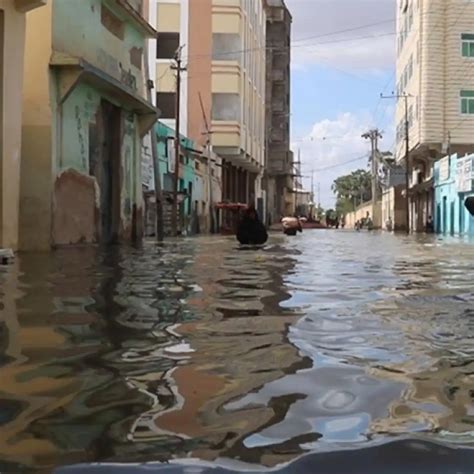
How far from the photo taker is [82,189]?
1738cm

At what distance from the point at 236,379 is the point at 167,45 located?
43632 mm

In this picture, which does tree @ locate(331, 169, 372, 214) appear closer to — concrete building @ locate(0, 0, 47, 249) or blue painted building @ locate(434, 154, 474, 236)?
blue painted building @ locate(434, 154, 474, 236)

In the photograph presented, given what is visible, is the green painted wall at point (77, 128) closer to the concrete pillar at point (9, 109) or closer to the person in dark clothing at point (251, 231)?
the concrete pillar at point (9, 109)

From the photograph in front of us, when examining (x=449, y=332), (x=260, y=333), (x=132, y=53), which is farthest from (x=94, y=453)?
(x=132, y=53)

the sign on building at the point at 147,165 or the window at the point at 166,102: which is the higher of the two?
the window at the point at 166,102

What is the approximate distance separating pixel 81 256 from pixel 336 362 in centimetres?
985

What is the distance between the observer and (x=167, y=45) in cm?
4553

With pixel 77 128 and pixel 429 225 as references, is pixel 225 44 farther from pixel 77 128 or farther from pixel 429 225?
pixel 77 128

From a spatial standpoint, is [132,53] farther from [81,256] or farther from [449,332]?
[449,332]

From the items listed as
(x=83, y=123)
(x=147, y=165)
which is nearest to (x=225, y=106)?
(x=147, y=165)

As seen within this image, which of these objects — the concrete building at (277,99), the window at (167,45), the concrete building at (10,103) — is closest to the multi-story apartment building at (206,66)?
the window at (167,45)

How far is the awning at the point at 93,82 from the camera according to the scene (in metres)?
15.6

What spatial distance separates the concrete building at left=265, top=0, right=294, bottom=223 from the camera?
70.0 metres

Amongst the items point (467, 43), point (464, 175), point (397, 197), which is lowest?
point (397, 197)
